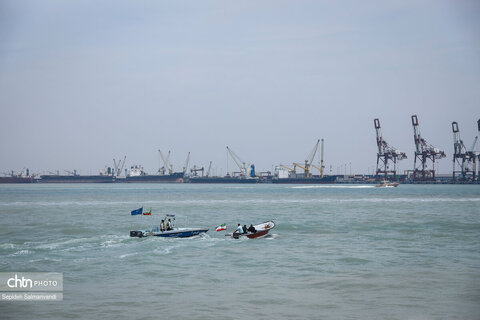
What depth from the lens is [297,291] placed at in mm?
25031

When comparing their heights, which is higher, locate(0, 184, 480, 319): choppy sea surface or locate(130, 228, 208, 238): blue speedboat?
locate(130, 228, 208, 238): blue speedboat

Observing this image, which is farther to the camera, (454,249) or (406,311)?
(454,249)

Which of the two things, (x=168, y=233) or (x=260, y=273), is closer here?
(x=260, y=273)

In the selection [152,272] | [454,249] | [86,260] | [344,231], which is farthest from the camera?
[344,231]

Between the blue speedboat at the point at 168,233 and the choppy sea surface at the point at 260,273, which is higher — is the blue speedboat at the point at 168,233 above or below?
above

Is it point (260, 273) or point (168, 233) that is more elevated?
point (168, 233)

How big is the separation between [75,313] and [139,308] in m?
2.69

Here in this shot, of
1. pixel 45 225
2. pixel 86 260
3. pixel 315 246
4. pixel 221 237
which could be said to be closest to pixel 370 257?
pixel 315 246

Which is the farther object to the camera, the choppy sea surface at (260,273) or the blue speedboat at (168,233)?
the blue speedboat at (168,233)

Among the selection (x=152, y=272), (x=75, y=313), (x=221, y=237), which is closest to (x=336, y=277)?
(x=152, y=272)

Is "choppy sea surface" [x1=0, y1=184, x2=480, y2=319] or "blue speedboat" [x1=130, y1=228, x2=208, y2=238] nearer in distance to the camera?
"choppy sea surface" [x1=0, y1=184, x2=480, y2=319]

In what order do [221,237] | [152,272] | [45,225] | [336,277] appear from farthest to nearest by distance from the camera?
[45,225] < [221,237] < [152,272] < [336,277]

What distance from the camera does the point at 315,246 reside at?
40.2m

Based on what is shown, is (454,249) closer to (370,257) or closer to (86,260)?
(370,257)
